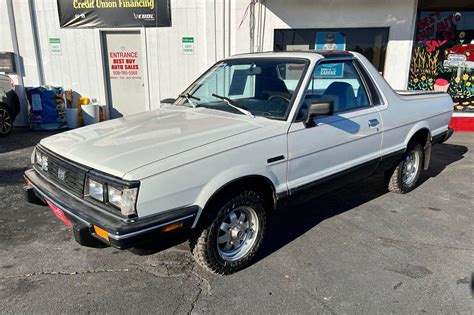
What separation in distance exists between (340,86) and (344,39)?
5493 mm

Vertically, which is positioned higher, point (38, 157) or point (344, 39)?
point (344, 39)

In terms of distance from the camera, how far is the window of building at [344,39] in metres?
8.76

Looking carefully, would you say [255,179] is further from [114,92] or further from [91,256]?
[114,92]

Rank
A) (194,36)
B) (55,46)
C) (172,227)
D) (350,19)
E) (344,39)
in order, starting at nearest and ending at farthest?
(172,227), (350,19), (344,39), (194,36), (55,46)

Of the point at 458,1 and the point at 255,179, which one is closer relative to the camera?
the point at 255,179

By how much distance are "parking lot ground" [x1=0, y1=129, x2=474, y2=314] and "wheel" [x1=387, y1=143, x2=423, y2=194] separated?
0.34 metres

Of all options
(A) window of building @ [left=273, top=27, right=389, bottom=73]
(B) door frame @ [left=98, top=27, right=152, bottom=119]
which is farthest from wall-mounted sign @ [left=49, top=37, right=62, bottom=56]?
(A) window of building @ [left=273, top=27, right=389, bottom=73]

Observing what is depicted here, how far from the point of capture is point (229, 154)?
9.10ft

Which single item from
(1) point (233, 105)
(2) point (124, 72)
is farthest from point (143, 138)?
(2) point (124, 72)

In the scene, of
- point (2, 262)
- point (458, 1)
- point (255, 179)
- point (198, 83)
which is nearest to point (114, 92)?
point (198, 83)

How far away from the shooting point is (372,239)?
148 inches

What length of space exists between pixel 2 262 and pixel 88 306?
1160 millimetres

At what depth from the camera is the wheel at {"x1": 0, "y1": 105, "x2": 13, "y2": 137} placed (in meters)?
8.31

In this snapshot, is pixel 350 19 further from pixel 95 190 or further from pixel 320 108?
pixel 95 190
